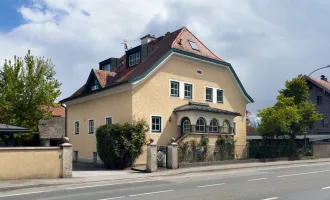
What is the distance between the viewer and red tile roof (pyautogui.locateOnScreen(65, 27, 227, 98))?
86.4 feet

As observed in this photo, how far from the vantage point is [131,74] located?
86.3 feet

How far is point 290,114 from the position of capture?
29.2 meters

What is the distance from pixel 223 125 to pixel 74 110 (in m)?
12.5

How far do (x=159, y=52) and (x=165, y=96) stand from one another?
145 inches

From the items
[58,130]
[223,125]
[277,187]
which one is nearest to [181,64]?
[223,125]

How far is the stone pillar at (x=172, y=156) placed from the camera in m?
21.4

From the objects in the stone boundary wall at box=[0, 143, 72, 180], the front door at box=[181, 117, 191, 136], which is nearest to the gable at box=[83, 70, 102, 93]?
the front door at box=[181, 117, 191, 136]

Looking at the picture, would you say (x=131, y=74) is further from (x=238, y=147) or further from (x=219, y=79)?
(x=238, y=147)


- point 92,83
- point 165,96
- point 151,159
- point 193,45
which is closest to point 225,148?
point 165,96

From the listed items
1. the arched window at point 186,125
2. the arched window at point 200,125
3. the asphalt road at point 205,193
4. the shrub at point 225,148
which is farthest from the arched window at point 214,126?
the asphalt road at point 205,193

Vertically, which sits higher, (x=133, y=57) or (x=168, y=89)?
(x=133, y=57)

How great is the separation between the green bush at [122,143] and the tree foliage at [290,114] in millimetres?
11729

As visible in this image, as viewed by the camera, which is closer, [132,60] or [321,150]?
[132,60]

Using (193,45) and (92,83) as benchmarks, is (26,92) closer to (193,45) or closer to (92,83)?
(92,83)
